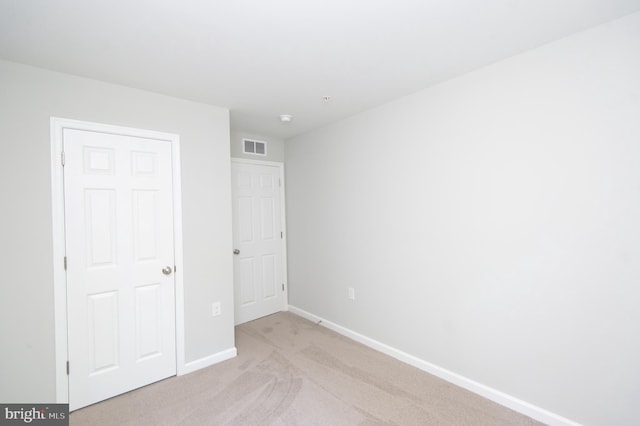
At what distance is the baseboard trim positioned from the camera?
2.48 meters

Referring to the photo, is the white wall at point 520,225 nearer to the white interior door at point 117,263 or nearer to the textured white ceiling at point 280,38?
the textured white ceiling at point 280,38

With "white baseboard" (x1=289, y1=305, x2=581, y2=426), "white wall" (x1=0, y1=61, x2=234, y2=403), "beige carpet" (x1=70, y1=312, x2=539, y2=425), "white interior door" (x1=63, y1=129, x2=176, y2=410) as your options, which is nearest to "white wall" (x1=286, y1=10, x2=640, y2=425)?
"white baseboard" (x1=289, y1=305, x2=581, y2=426)

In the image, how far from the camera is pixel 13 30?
153cm

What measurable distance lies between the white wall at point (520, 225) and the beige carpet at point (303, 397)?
0.26 m

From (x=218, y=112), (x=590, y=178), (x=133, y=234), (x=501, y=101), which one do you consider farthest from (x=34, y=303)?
(x=590, y=178)

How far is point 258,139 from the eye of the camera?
3729 mm

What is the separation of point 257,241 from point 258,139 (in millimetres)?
1389

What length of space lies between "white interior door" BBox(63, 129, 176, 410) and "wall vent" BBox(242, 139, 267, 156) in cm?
125

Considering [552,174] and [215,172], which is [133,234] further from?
[552,174]

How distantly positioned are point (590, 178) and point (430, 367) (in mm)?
1852

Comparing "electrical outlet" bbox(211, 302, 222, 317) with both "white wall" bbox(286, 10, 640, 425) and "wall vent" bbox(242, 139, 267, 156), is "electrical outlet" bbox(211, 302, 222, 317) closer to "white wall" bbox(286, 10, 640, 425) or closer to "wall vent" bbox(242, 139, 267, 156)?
"white wall" bbox(286, 10, 640, 425)

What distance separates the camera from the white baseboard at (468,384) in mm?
1804

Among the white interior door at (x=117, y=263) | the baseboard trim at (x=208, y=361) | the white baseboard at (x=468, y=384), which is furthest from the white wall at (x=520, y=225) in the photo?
the white interior door at (x=117, y=263)

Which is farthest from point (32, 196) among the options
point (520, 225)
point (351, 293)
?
point (520, 225)
